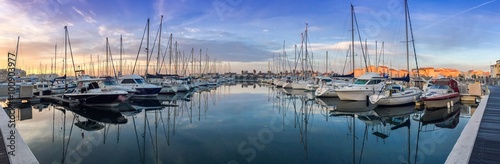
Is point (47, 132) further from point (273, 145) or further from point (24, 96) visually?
point (24, 96)

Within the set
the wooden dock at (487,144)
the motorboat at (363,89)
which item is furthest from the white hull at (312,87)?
the wooden dock at (487,144)

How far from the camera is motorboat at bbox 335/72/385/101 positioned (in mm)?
28969

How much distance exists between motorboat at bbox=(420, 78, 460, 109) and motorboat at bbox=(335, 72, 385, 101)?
5.43 metres

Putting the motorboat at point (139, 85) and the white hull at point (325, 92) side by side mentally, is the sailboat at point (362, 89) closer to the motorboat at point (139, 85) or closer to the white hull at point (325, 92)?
the white hull at point (325, 92)

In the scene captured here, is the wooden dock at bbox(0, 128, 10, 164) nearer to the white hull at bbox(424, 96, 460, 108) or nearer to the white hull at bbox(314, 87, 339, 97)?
the white hull at bbox(424, 96, 460, 108)

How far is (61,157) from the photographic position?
10281 millimetres

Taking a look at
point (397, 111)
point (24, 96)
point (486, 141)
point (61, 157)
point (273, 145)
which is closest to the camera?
A: point (486, 141)

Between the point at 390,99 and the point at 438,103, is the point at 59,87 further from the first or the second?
the point at 438,103

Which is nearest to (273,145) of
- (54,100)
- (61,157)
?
(61,157)

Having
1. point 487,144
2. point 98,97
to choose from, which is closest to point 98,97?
point 98,97

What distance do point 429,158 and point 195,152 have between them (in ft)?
28.6

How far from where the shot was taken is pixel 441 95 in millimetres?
23125

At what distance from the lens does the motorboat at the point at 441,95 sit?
22.7 metres

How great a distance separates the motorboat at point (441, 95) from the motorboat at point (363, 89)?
17.8ft
